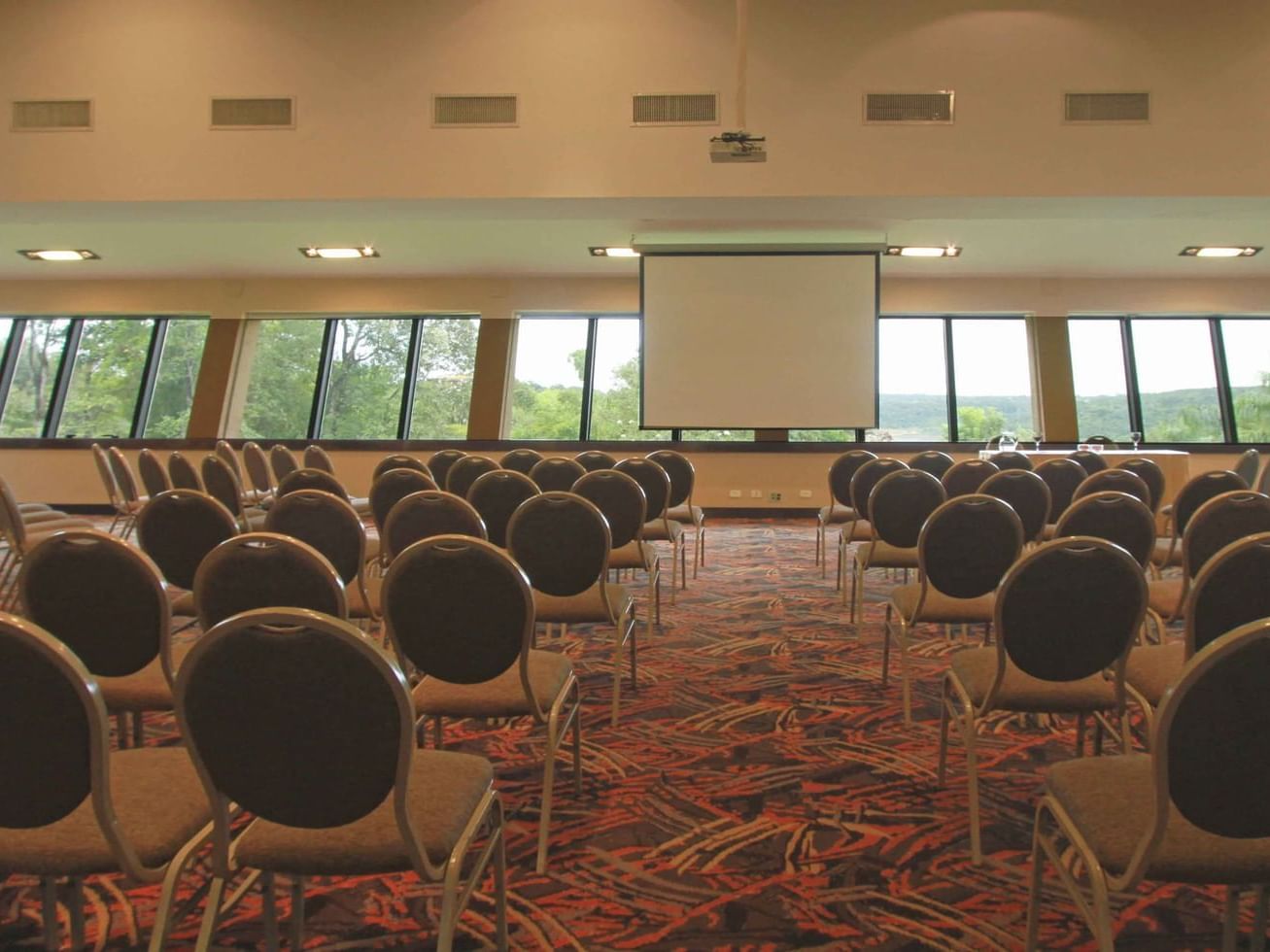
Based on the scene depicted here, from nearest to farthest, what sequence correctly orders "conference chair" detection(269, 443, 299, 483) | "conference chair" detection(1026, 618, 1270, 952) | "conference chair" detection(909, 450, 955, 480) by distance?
"conference chair" detection(1026, 618, 1270, 952)
"conference chair" detection(909, 450, 955, 480)
"conference chair" detection(269, 443, 299, 483)

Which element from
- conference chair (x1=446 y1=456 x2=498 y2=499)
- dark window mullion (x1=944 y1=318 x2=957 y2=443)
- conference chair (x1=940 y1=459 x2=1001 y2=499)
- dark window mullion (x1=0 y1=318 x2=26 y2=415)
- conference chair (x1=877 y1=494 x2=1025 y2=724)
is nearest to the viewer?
conference chair (x1=877 y1=494 x2=1025 y2=724)

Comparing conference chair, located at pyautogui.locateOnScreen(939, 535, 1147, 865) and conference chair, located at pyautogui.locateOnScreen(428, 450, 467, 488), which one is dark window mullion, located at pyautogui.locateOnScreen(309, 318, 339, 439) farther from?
conference chair, located at pyautogui.locateOnScreen(939, 535, 1147, 865)

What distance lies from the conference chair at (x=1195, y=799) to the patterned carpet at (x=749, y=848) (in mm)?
454

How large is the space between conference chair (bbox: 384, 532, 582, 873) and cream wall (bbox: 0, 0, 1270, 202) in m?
5.34

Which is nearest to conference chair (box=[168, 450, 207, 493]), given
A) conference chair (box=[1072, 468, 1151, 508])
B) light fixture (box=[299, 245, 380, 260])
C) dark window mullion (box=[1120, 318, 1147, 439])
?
light fixture (box=[299, 245, 380, 260])

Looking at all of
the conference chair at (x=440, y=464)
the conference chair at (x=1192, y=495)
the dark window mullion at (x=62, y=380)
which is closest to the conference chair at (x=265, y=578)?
the conference chair at (x=1192, y=495)

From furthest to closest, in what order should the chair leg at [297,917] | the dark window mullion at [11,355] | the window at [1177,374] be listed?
the dark window mullion at [11,355], the window at [1177,374], the chair leg at [297,917]

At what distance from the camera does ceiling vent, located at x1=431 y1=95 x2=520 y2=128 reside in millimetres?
6793

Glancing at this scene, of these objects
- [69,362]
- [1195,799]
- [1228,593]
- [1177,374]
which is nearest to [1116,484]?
[1228,593]

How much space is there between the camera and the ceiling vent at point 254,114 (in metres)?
6.84

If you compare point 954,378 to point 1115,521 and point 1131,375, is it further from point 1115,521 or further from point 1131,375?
point 1115,521

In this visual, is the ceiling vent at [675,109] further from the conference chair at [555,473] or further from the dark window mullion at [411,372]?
the dark window mullion at [411,372]

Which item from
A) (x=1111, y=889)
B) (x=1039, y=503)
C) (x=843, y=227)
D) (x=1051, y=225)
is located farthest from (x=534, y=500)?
(x=1051, y=225)

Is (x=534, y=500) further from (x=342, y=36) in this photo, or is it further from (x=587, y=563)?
(x=342, y=36)
